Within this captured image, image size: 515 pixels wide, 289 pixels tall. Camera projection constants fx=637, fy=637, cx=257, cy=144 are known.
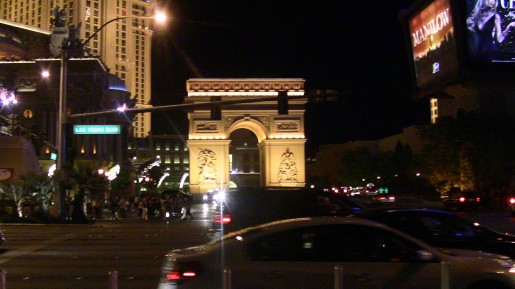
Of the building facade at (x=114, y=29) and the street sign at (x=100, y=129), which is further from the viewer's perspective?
the building facade at (x=114, y=29)

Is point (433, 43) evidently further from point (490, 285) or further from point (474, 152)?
point (490, 285)

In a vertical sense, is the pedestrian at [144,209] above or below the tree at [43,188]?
below

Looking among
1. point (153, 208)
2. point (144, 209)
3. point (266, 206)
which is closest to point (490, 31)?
point (153, 208)

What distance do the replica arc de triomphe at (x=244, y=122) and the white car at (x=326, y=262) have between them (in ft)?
214

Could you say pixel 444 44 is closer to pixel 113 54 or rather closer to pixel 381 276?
pixel 381 276

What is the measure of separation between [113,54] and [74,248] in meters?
134

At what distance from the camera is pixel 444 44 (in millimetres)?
55406

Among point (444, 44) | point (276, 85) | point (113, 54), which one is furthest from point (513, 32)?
point (113, 54)

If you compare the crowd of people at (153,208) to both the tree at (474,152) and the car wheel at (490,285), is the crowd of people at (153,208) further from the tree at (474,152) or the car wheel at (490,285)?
the car wheel at (490,285)

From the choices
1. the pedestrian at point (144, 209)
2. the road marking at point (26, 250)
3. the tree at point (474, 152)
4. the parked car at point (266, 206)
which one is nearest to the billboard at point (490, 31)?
the tree at point (474, 152)

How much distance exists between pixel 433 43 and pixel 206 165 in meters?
29.3

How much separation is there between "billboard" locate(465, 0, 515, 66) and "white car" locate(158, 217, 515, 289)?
4743 cm

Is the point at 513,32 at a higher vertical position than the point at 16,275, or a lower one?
higher

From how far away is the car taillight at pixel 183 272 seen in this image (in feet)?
24.7
